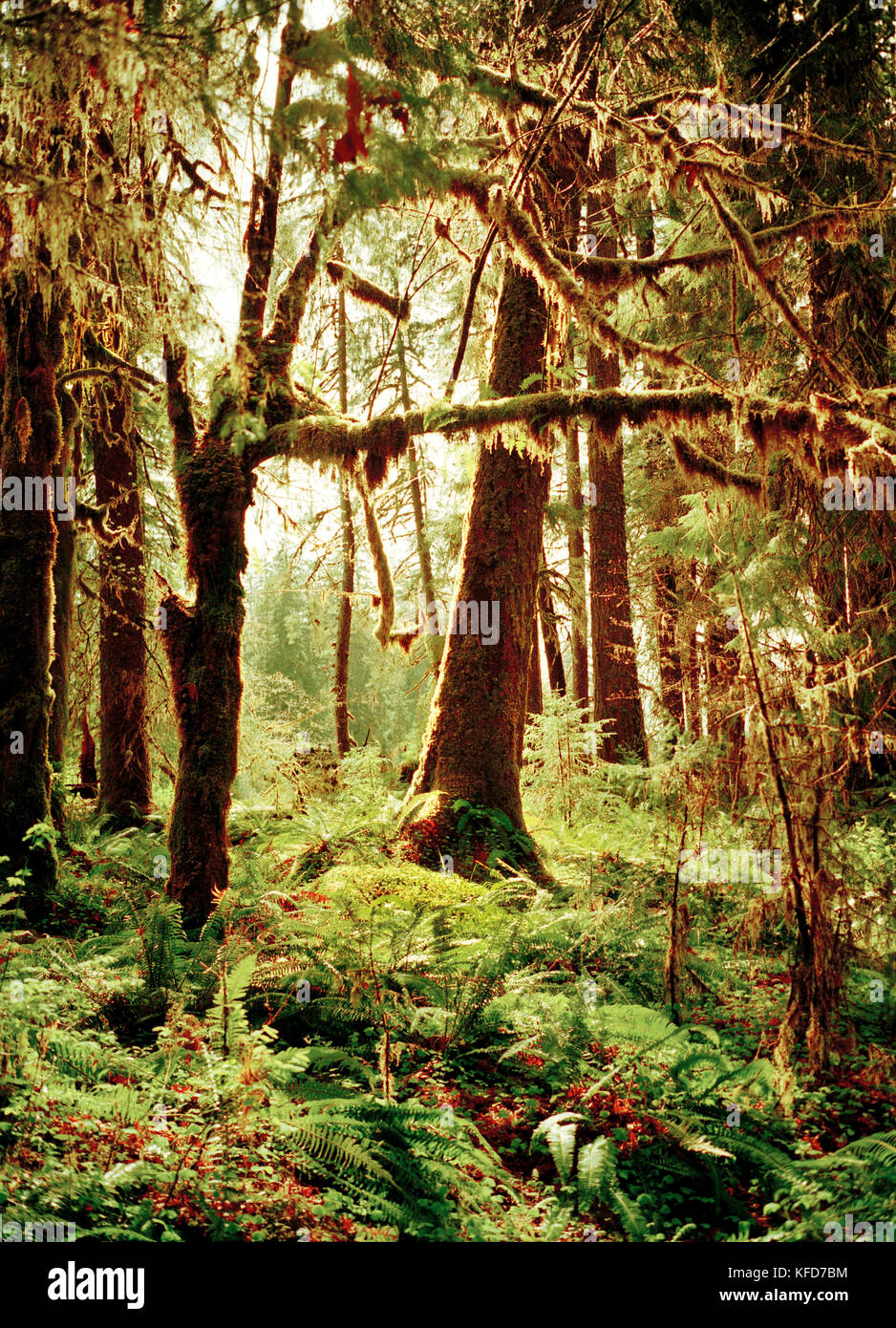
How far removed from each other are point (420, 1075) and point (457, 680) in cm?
417

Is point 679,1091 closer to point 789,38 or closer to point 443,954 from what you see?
point 443,954

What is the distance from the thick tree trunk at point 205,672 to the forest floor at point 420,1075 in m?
0.39

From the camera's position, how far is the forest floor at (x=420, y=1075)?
3.00 m

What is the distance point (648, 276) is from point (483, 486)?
262cm

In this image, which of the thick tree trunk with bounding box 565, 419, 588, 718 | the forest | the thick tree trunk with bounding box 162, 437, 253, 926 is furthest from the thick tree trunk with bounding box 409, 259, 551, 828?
the thick tree trunk with bounding box 565, 419, 588, 718

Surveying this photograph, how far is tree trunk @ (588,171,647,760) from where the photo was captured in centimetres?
1253

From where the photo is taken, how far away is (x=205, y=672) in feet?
18.6

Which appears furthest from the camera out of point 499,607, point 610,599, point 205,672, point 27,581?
point 610,599

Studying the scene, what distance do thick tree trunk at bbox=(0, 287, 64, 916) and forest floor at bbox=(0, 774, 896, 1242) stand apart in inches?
24.8

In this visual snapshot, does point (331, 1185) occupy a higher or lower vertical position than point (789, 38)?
lower

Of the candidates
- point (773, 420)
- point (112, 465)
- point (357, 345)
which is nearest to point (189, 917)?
point (773, 420)

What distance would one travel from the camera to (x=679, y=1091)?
13.1 feet

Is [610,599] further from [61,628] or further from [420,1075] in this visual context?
[420,1075]

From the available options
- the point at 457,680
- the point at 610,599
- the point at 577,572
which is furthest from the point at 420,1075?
the point at 577,572
